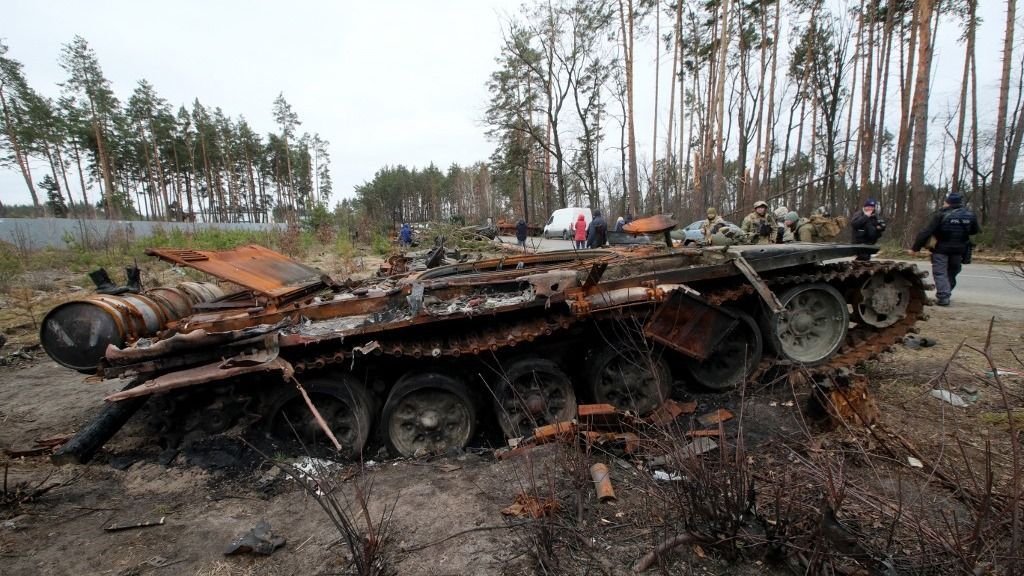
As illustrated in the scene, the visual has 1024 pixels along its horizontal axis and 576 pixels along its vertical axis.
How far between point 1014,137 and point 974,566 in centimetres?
2373

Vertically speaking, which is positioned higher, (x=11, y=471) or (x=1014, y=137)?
(x=1014, y=137)

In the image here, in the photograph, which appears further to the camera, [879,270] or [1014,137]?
[1014,137]

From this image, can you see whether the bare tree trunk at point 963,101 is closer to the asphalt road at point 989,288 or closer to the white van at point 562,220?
the asphalt road at point 989,288

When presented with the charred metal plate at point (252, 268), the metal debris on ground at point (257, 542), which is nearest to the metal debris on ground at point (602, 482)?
the metal debris on ground at point (257, 542)

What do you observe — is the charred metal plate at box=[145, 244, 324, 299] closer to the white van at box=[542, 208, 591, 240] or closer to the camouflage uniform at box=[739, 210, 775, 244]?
the camouflage uniform at box=[739, 210, 775, 244]

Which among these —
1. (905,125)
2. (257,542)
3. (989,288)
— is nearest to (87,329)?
(257,542)

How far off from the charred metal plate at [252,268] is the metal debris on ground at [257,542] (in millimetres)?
2026

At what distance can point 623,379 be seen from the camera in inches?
165

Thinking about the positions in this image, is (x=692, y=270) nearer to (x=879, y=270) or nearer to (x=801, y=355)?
(x=801, y=355)

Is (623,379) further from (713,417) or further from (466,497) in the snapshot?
(466,497)

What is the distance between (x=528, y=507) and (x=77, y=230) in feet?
79.0

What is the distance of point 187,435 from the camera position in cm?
391

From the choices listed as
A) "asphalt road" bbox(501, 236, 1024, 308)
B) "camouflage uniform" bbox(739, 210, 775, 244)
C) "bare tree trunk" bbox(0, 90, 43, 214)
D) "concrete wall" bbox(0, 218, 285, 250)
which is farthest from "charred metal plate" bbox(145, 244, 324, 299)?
"bare tree trunk" bbox(0, 90, 43, 214)

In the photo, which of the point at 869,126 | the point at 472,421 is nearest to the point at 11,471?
the point at 472,421
